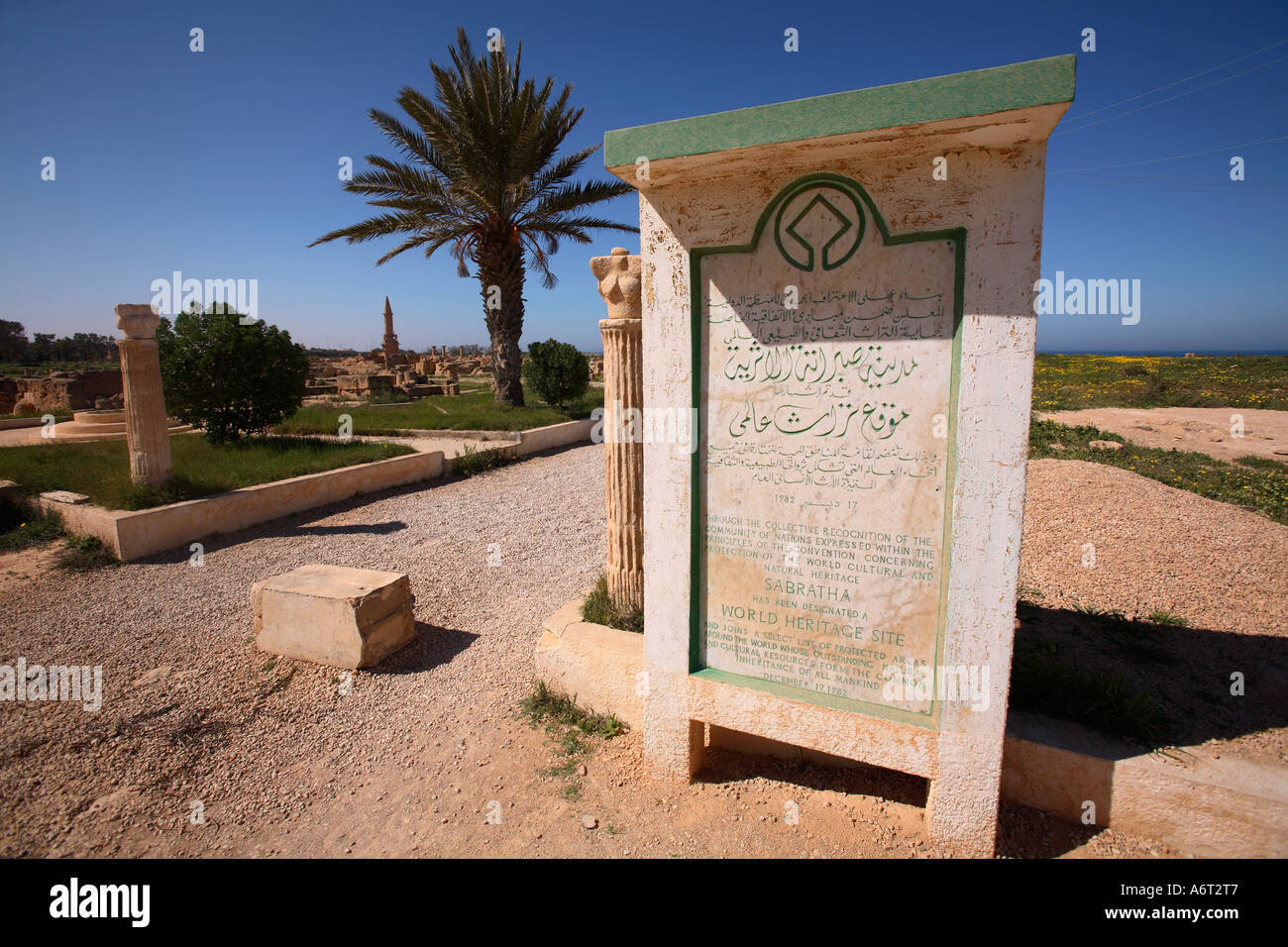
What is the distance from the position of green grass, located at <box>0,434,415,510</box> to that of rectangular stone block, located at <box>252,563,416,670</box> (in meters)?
3.40

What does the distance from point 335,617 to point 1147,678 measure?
454 centimetres

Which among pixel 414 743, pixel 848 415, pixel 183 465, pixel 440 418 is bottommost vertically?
pixel 414 743

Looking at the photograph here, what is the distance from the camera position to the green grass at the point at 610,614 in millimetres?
3633

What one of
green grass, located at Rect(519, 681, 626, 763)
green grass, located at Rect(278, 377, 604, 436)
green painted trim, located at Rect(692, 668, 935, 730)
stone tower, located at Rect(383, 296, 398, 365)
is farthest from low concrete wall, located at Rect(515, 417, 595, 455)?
stone tower, located at Rect(383, 296, 398, 365)

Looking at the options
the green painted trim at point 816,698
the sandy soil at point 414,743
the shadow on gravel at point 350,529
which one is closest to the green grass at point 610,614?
the sandy soil at point 414,743

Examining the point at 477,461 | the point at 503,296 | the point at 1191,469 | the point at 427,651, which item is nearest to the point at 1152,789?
the point at 427,651

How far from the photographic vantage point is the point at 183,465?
7801mm

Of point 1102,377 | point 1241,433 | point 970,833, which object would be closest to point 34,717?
point 970,833

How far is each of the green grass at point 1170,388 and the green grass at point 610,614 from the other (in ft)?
43.6

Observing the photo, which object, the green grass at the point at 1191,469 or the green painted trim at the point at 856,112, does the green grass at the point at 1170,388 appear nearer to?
the green grass at the point at 1191,469

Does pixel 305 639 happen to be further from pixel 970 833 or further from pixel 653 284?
pixel 970 833

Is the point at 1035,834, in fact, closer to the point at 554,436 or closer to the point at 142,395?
the point at 142,395
